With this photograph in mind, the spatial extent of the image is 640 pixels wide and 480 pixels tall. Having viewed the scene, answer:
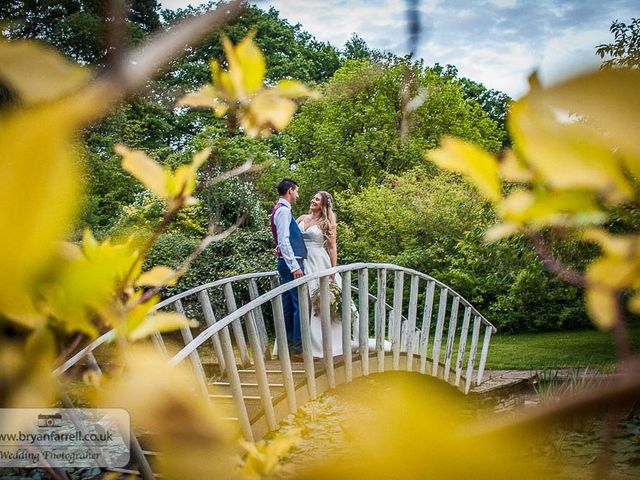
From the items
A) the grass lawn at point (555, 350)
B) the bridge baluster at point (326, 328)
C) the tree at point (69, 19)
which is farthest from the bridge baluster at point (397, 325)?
the tree at point (69, 19)

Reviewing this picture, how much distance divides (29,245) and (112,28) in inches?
12.3

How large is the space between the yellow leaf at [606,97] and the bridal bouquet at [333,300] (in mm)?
4891

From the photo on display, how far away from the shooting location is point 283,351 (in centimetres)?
381

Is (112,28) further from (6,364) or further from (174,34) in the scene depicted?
(6,364)

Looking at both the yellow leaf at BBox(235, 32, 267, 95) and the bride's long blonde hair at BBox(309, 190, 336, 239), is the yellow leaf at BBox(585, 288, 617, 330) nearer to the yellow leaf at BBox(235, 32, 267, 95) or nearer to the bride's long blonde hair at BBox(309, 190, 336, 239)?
the yellow leaf at BBox(235, 32, 267, 95)

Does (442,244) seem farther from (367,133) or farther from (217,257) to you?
(367,133)

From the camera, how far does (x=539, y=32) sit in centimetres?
71

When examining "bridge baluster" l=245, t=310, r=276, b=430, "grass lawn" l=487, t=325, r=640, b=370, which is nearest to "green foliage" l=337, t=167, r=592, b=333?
"grass lawn" l=487, t=325, r=640, b=370

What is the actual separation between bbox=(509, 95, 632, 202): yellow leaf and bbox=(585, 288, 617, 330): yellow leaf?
0.40 feet

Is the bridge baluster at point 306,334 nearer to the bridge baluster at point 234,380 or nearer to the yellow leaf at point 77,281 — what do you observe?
the bridge baluster at point 234,380

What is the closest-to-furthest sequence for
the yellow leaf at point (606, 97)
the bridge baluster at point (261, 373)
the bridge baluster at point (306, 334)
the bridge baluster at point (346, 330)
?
the yellow leaf at point (606, 97)
the bridge baluster at point (261, 373)
the bridge baluster at point (306, 334)
the bridge baluster at point (346, 330)

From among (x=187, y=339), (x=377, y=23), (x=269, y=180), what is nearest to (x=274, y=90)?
(x=377, y=23)

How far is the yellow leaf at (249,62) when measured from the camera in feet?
1.53

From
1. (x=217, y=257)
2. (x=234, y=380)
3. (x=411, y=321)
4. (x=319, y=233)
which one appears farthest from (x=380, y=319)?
(x=217, y=257)
